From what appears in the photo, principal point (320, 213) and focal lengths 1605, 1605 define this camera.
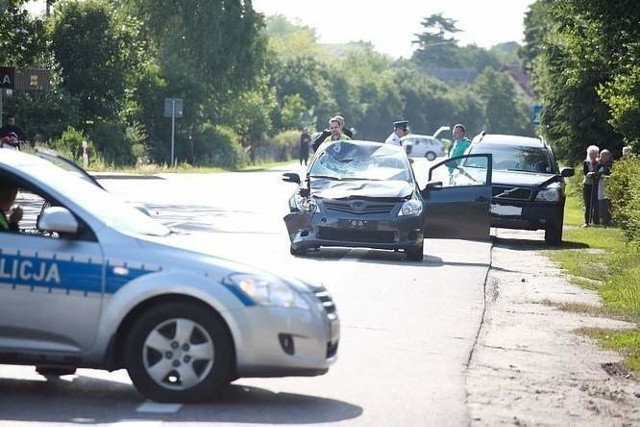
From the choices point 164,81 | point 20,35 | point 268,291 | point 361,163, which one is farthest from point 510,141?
point 164,81

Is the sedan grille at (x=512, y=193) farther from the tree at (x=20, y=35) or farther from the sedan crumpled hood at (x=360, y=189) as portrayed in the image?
the tree at (x=20, y=35)

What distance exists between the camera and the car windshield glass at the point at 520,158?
2670 centimetres

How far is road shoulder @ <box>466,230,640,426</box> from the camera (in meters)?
9.59

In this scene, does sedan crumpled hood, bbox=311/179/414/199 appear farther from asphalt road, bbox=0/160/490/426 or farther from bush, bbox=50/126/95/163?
bush, bbox=50/126/95/163

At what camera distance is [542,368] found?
1159 centimetres

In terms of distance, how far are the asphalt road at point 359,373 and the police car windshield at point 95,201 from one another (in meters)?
0.35

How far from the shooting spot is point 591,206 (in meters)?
31.2

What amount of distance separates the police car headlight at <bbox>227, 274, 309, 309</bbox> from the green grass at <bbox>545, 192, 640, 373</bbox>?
11.3ft

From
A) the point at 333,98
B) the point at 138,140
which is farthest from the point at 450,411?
the point at 333,98

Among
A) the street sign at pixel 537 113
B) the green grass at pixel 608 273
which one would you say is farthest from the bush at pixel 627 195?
the street sign at pixel 537 113

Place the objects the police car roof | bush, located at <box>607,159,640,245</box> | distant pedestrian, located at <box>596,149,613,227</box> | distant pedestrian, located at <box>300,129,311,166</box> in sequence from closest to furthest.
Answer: bush, located at <box>607,159,640,245</box> < the police car roof < distant pedestrian, located at <box>596,149,613,227</box> < distant pedestrian, located at <box>300,129,311,166</box>

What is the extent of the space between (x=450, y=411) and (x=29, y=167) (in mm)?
2868

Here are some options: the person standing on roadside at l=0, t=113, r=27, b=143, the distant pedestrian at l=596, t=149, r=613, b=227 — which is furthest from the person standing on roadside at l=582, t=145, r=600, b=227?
the person standing on roadside at l=0, t=113, r=27, b=143

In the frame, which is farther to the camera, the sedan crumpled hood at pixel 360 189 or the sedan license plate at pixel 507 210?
the sedan license plate at pixel 507 210
